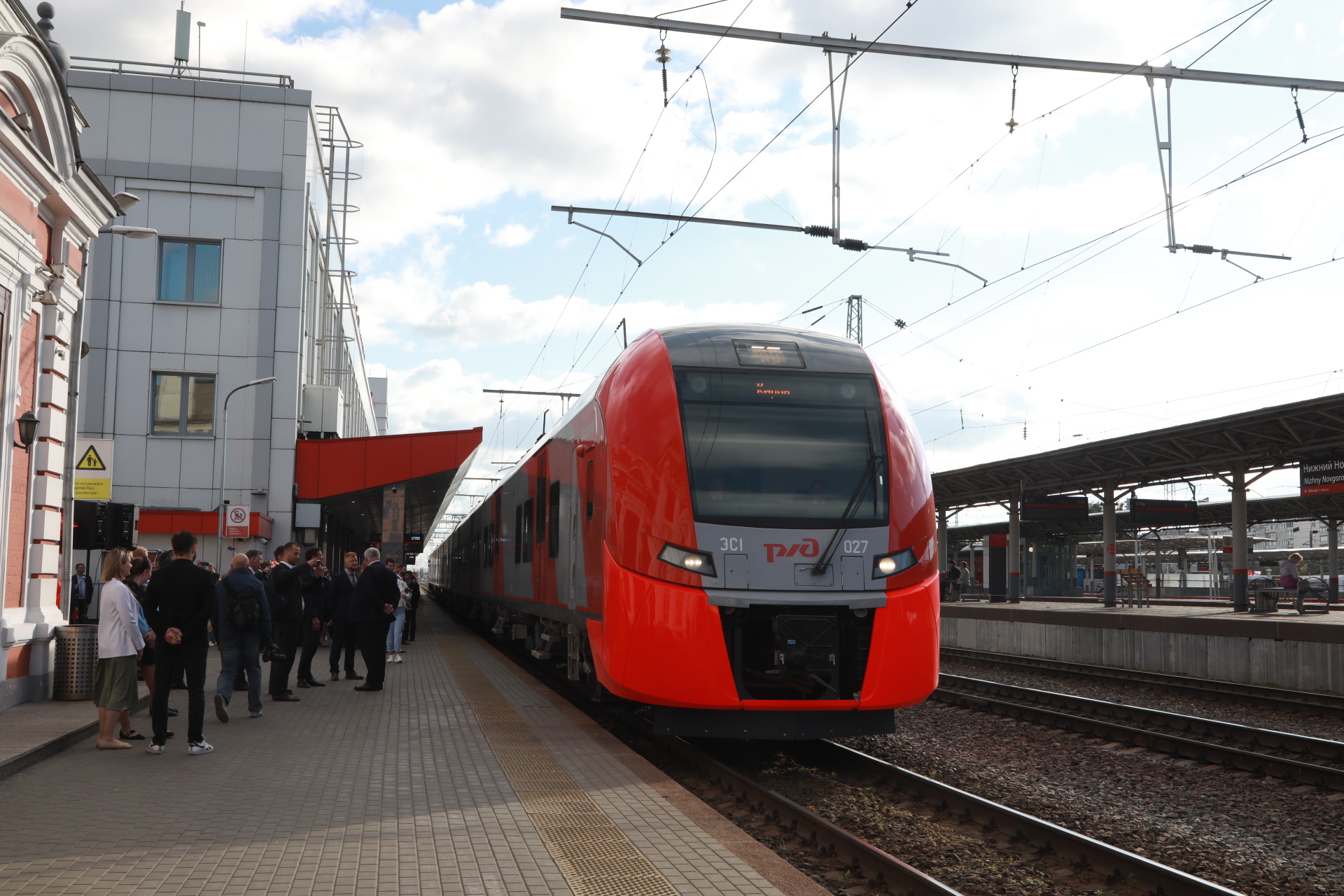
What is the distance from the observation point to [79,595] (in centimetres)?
2070

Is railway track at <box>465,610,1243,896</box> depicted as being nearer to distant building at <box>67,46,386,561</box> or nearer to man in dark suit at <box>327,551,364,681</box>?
man in dark suit at <box>327,551,364,681</box>

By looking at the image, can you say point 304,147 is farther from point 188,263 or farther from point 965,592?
point 965,592

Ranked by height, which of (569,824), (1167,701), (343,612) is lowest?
(1167,701)

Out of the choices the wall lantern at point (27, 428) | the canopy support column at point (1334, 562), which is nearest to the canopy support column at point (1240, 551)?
the canopy support column at point (1334, 562)

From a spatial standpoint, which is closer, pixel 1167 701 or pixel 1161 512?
pixel 1167 701

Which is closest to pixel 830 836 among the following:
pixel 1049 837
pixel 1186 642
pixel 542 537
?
pixel 1049 837

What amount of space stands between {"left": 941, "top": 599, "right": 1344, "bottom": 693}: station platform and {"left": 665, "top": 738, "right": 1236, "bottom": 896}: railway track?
880 cm

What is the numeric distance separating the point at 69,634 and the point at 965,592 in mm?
35499

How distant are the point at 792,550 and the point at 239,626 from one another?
213 inches

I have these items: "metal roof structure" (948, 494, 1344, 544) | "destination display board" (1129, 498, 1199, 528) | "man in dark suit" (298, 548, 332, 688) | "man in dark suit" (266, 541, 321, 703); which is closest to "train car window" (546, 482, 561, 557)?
"man in dark suit" (266, 541, 321, 703)

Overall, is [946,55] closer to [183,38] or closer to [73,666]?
[73,666]

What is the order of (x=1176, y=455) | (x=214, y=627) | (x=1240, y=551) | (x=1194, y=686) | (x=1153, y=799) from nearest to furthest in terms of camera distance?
1. (x=1153, y=799)
2. (x=214, y=627)
3. (x=1194, y=686)
4. (x=1176, y=455)
5. (x=1240, y=551)

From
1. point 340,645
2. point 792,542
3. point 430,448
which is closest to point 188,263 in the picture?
point 430,448

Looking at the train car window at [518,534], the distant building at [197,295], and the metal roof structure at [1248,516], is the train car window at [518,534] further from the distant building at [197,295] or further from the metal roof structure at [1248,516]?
the metal roof structure at [1248,516]
